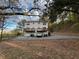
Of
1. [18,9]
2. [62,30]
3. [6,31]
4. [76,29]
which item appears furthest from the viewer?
[62,30]

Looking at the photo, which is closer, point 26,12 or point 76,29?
point 26,12

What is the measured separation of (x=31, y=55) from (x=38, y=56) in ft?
2.55

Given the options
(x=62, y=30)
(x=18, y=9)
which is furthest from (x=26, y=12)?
(x=62, y=30)

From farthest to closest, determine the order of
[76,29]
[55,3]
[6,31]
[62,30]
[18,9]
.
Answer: [62,30] → [76,29] → [6,31] → [55,3] → [18,9]

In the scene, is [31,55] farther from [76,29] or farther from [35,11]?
[76,29]

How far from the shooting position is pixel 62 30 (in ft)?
220

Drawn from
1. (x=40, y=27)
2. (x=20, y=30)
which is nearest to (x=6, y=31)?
(x=40, y=27)

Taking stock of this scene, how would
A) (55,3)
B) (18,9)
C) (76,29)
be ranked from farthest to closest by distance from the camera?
(76,29) → (55,3) → (18,9)

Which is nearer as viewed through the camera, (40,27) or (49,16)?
(49,16)

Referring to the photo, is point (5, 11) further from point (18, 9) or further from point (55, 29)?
point (55, 29)

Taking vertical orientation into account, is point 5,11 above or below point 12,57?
above

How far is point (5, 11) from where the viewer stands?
612 inches

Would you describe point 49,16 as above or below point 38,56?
above

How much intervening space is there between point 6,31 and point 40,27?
7.38 metres
